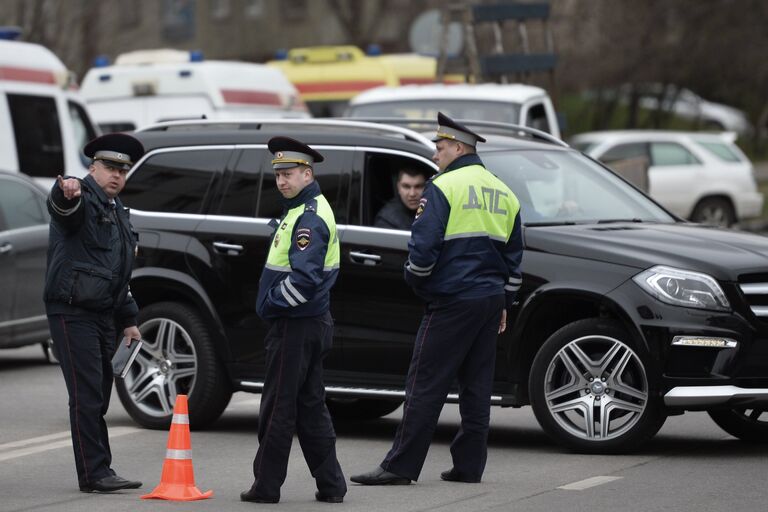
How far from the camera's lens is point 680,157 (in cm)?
2698

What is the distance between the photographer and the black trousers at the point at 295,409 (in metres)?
7.81

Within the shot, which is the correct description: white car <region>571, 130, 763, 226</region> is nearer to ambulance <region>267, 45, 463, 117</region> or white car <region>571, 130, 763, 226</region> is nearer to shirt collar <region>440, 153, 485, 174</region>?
ambulance <region>267, 45, 463, 117</region>

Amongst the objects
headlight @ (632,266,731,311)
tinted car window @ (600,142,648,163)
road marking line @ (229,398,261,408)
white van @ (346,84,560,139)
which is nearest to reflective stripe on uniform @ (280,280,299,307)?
headlight @ (632,266,731,311)

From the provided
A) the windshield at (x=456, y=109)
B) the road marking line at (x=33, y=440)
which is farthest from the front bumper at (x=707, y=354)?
the windshield at (x=456, y=109)

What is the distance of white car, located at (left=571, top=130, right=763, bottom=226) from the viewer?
1049 inches

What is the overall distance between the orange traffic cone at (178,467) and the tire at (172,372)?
220 centimetres

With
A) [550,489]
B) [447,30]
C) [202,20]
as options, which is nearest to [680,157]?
[447,30]

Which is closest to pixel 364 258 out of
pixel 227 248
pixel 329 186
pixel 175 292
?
pixel 329 186

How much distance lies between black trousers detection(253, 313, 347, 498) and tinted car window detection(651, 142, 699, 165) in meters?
19.7

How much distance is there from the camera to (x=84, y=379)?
811cm

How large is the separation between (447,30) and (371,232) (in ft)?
35.0

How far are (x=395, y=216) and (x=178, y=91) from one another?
11.1m

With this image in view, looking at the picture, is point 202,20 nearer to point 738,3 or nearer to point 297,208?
point 738,3

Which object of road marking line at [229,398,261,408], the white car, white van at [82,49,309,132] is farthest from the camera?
the white car
